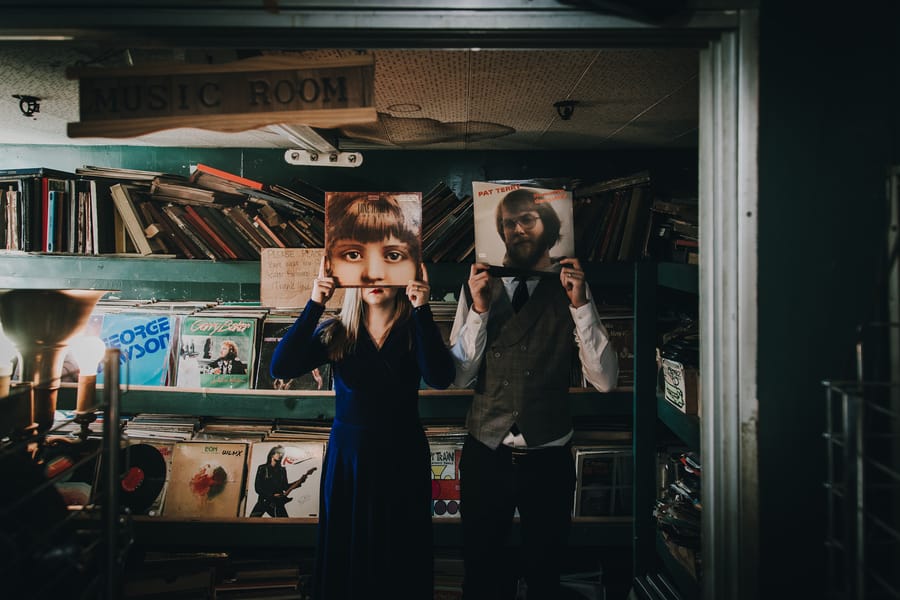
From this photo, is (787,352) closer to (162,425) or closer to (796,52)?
(796,52)

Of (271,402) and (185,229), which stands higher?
(185,229)

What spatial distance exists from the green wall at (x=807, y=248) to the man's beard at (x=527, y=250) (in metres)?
0.85

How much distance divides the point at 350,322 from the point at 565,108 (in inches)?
43.2

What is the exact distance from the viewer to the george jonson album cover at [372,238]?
1.79 m

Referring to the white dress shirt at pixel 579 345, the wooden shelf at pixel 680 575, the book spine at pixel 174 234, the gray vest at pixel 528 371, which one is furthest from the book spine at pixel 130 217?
the wooden shelf at pixel 680 575

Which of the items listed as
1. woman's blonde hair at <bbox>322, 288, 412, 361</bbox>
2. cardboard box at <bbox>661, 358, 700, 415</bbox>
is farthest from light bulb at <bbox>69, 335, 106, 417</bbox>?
cardboard box at <bbox>661, 358, 700, 415</bbox>

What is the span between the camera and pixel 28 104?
1995 millimetres

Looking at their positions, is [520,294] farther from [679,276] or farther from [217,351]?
[217,351]

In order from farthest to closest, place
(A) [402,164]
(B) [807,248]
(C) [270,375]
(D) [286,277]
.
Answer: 1. (A) [402,164]
2. (C) [270,375]
3. (D) [286,277]
4. (B) [807,248]

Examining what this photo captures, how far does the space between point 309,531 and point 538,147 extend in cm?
203

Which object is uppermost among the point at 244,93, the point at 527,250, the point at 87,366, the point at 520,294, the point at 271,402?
the point at 244,93

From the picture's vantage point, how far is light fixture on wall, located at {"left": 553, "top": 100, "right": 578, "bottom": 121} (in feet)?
6.34

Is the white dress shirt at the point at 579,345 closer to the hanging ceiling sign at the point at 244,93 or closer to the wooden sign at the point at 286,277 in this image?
the wooden sign at the point at 286,277

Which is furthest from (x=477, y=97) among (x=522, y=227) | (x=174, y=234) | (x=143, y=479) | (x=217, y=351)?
(x=143, y=479)
